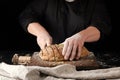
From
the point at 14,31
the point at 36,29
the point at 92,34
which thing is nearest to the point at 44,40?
the point at 36,29

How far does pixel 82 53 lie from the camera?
1.19m

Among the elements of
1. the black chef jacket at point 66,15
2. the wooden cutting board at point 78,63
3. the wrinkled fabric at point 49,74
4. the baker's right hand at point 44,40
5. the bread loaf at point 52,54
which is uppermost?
the black chef jacket at point 66,15

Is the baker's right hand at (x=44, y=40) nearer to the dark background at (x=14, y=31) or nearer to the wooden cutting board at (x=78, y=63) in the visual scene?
the wooden cutting board at (x=78, y=63)

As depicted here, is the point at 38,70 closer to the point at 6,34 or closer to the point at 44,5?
the point at 44,5

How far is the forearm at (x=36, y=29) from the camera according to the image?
4.65ft

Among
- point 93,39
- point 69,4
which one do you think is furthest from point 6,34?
point 93,39

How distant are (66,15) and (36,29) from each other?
18cm

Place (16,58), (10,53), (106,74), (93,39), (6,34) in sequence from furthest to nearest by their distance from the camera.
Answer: (6,34), (93,39), (10,53), (16,58), (106,74)

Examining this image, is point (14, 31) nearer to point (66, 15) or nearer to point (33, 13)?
Result: point (33, 13)

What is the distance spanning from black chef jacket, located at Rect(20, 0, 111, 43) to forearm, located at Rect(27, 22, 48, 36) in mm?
25

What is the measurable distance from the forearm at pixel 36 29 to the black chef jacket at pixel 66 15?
0.08 feet

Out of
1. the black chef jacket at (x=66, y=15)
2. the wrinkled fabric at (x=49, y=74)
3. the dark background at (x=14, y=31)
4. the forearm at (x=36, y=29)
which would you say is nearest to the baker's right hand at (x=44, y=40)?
the forearm at (x=36, y=29)

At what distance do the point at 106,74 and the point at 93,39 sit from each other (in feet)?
2.04

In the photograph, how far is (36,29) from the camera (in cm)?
144
